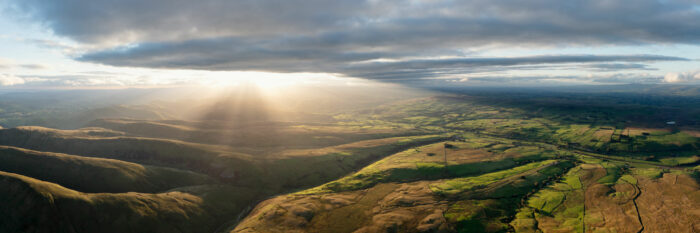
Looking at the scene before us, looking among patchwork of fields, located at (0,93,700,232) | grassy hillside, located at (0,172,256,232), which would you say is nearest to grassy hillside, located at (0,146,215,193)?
patchwork of fields, located at (0,93,700,232)

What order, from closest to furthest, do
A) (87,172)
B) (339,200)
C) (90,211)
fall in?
(90,211) < (339,200) < (87,172)

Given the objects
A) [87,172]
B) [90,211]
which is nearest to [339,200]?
[90,211]

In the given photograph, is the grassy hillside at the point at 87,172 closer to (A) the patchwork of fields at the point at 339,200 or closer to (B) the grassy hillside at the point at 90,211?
(A) the patchwork of fields at the point at 339,200

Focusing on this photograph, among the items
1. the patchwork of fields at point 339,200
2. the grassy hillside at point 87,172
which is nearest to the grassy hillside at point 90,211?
the patchwork of fields at point 339,200

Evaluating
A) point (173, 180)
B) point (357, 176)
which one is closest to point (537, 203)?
point (357, 176)

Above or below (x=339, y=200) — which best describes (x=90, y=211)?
above

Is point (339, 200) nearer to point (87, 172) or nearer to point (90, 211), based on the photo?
point (90, 211)

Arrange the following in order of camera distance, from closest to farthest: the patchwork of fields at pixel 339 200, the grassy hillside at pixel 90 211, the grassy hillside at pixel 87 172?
1. the grassy hillside at pixel 90 211
2. the patchwork of fields at pixel 339 200
3. the grassy hillside at pixel 87 172

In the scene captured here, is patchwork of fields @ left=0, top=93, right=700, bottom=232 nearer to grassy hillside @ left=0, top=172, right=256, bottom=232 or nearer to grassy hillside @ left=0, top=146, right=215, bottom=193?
grassy hillside @ left=0, top=172, right=256, bottom=232

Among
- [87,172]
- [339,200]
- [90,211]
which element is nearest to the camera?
[90,211]
